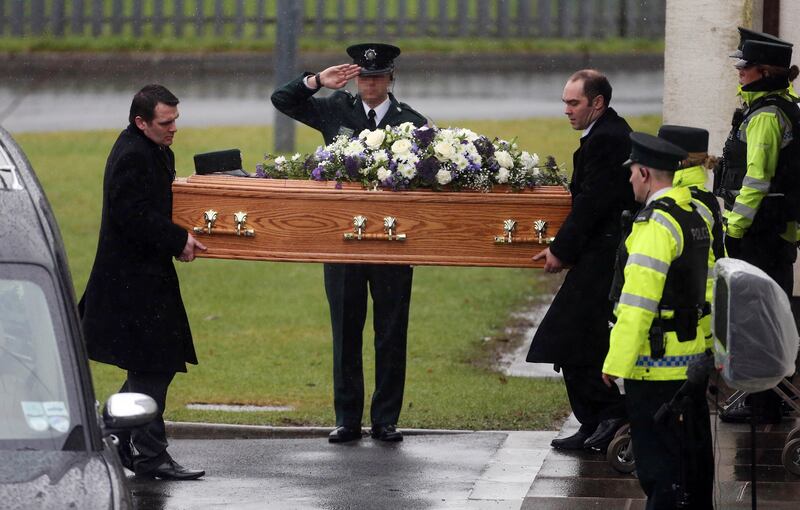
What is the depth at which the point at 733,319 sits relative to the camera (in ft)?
22.3

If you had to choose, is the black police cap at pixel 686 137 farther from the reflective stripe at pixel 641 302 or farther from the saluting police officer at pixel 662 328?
the reflective stripe at pixel 641 302

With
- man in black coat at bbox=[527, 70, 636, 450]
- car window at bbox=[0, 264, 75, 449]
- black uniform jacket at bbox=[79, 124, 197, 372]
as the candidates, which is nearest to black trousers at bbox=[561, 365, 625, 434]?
man in black coat at bbox=[527, 70, 636, 450]

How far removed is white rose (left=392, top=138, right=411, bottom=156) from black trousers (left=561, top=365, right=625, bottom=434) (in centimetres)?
147

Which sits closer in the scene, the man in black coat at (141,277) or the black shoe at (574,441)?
the man in black coat at (141,277)

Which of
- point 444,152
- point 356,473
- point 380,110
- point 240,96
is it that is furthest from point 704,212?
point 240,96

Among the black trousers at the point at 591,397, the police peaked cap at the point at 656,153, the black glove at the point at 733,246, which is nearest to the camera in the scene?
the police peaked cap at the point at 656,153

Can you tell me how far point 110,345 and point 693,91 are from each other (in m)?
5.01

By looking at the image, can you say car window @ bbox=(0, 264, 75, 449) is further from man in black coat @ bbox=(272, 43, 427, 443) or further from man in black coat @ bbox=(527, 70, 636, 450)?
man in black coat @ bbox=(272, 43, 427, 443)

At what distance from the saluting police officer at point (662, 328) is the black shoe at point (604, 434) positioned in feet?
6.18

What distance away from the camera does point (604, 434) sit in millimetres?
9109

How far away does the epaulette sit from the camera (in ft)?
22.7

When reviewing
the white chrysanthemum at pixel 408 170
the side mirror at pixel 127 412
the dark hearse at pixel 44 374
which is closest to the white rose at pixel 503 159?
the white chrysanthemum at pixel 408 170

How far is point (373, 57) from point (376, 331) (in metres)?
1.58

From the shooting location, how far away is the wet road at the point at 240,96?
75.5ft
